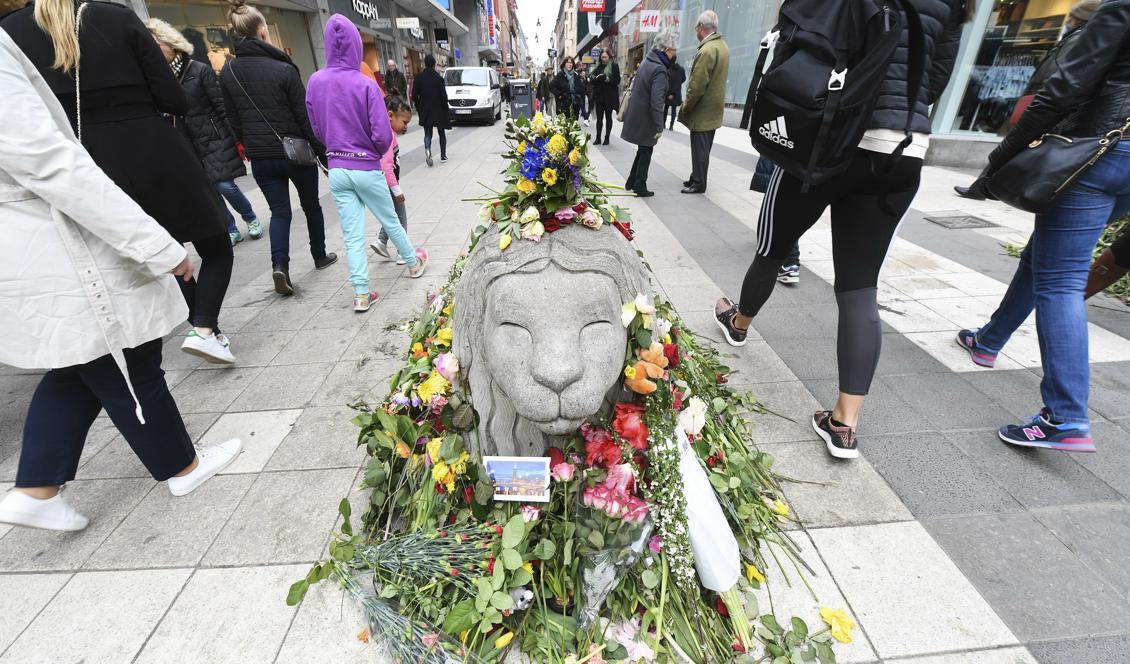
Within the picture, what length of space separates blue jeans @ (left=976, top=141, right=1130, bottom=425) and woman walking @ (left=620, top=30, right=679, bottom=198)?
185 inches

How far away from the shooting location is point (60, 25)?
6.60ft

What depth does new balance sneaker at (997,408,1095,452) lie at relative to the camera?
2.21 meters

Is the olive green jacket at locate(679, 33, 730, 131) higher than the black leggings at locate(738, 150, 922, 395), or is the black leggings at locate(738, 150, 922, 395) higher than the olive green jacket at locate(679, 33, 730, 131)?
the olive green jacket at locate(679, 33, 730, 131)

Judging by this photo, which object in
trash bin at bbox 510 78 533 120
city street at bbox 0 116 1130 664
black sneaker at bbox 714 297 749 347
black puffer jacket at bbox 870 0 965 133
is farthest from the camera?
trash bin at bbox 510 78 533 120

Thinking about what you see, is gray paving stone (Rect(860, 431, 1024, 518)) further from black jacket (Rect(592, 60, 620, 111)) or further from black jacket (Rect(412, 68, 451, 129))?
black jacket (Rect(592, 60, 620, 111))

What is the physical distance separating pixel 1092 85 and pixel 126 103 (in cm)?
421

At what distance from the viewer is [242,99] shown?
383 cm

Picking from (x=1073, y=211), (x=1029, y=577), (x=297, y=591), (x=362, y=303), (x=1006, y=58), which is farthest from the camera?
(x=1006, y=58)

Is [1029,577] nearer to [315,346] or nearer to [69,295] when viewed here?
[69,295]

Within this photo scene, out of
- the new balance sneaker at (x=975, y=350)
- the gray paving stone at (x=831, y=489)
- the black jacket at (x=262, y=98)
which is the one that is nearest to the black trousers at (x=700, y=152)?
the new balance sneaker at (x=975, y=350)

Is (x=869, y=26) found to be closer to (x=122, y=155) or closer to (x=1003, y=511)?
(x=1003, y=511)

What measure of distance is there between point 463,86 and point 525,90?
3113 millimetres

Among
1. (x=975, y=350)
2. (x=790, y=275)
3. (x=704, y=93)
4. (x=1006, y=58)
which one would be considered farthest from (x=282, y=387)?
(x=1006, y=58)

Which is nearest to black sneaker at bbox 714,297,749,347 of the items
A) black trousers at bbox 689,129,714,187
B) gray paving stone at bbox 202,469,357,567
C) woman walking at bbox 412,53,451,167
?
gray paving stone at bbox 202,469,357,567
